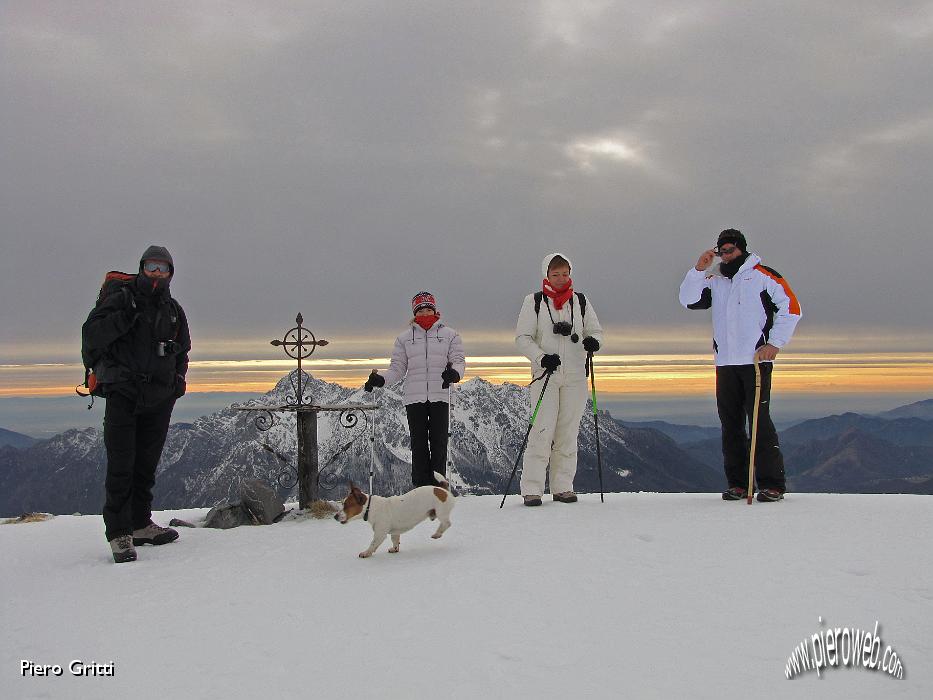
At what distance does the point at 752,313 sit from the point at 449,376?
12.8 feet

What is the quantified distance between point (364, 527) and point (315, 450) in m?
2.59

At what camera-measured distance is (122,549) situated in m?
6.39

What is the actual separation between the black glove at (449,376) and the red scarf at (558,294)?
5.45ft

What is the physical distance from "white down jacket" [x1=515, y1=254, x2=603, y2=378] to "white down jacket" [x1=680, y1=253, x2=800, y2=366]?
152cm

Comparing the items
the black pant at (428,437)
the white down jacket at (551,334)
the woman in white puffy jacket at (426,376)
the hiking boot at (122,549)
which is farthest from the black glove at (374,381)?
the hiking boot at (122,549)

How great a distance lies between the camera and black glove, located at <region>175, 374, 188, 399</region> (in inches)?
274

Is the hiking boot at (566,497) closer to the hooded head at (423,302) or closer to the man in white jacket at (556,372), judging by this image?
the man in white jacket at (556,372)

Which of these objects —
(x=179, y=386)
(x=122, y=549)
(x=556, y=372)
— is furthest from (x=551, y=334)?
(x=122, y=549)

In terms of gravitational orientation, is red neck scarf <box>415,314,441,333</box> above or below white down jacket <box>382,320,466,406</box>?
above

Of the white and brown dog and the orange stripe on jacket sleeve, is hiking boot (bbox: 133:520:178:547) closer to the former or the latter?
the white and brown dog

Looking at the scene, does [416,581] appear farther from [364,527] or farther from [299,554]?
[364,527]

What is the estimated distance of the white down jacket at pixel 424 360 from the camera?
9.60m

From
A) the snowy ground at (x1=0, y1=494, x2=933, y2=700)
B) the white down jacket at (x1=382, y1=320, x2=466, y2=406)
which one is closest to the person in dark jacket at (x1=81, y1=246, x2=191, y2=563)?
the snowy ground at (x1=0, y1=494, x2=933, y2=700)

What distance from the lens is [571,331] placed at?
8.80 m
